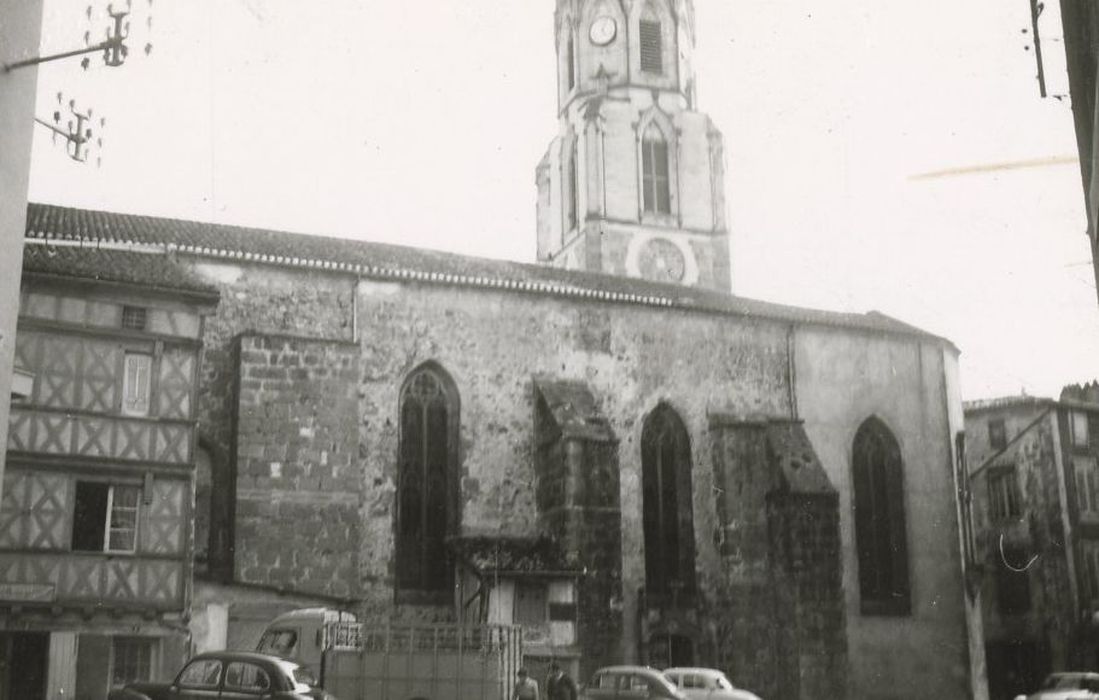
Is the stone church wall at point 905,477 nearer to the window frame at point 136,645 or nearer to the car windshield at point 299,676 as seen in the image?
Answer: the window frame at point 136,645

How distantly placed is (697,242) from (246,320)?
20128mm

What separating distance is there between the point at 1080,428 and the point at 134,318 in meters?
26.2

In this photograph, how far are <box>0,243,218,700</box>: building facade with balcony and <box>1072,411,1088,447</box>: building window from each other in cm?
2496

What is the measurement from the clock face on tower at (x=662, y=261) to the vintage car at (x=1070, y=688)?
20032 millimetres

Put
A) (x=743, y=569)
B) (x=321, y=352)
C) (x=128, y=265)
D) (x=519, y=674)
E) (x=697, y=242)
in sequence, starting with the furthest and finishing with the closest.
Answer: (x=697, y=242) < (x=743, y=569) < (x=321, y=352) < (x=128, y=265) < (x=519, y=674)

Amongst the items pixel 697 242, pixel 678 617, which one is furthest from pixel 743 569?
pixel 697 242

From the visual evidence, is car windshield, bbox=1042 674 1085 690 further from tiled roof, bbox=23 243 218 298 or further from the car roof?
tiled roof, bbox=23 243 218 298

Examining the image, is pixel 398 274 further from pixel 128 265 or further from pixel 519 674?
pixel 519 674

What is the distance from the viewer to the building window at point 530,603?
22.8m

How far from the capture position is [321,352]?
77.2 ft

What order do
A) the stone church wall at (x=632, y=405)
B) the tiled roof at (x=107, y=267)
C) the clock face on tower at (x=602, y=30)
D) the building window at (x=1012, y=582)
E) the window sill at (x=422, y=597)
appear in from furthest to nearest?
the clock face on tower at (x=602, y=30) → the building window at (x=1012, y=582) → the window sill at (x=422, y=597) → the stone church wall at (x=632, y=405) → the tiled roof at (x=107, y=267)

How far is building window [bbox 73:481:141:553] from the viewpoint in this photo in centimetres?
1981

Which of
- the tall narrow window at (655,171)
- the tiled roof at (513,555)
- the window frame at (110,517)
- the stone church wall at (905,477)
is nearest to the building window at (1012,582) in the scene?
the stone church wall at (905,477)

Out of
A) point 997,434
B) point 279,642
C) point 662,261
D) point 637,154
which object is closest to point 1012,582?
point 997,434
